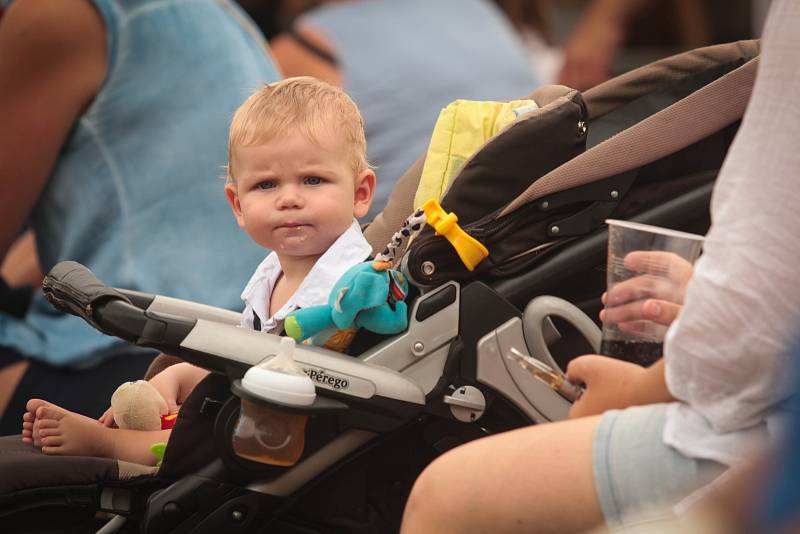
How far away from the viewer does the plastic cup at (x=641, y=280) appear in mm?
1494

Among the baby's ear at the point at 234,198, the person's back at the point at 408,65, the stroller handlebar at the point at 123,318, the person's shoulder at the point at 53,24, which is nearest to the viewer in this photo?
the stroller handlebar at the point at 123,318

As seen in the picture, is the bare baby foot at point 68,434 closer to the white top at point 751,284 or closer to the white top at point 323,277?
the white top at point 323,277

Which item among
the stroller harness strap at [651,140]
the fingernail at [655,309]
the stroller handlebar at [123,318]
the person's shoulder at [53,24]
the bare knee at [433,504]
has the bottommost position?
the bare knee at [433,504]

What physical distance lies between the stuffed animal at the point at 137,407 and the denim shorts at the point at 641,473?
80 cm

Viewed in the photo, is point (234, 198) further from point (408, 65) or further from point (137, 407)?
point (408, 65)

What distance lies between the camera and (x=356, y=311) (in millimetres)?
1692

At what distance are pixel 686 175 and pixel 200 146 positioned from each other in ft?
4.14

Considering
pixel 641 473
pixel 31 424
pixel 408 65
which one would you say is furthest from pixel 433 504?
pixel 408 65

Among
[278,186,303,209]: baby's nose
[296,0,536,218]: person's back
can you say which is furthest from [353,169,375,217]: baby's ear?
[296,0,536,218]: person's back

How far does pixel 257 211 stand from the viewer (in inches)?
72.2

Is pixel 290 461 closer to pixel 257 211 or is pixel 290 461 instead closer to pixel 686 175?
pixel 257 211

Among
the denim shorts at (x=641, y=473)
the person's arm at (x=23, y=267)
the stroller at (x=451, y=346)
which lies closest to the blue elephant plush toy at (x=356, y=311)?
the stroller at (x=451, y=346)

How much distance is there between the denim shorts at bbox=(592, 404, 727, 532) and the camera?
49.0 inches

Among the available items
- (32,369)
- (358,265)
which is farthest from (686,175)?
(32,369)
